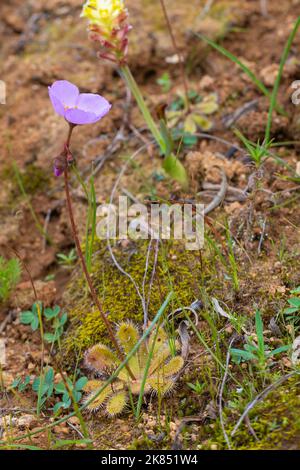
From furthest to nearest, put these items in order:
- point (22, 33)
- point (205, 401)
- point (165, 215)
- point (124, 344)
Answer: point (22, 33) → point (165, 215) → point (124, 344) → point (205, 401)

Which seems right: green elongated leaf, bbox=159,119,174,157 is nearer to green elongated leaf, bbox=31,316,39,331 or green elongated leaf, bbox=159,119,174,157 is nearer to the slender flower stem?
the slender flower stem

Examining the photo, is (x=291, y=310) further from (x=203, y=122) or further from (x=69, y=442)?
(x=203, y=122)

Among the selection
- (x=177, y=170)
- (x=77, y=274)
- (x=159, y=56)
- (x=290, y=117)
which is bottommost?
(x=77, y=274)

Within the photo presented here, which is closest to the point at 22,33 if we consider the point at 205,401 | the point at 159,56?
the point at 159,56

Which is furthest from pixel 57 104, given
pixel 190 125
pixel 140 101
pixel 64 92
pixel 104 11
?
pixel 190 125

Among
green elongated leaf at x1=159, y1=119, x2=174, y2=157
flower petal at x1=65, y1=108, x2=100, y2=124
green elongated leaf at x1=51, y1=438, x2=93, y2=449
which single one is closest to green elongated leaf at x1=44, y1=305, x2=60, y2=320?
green elongated leaf at x1=51, y1=438, x2=93, y2=449

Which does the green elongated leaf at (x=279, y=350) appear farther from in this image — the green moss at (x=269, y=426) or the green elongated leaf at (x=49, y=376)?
the green elongated leaf at (x=49, y=376)

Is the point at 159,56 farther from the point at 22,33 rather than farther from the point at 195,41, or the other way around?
the point at 22,33
